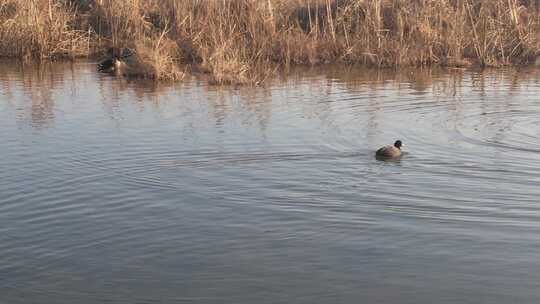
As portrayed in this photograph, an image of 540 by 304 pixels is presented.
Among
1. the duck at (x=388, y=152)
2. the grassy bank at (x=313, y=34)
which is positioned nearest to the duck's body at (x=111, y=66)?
the grassy bank at (x=313, y=34)

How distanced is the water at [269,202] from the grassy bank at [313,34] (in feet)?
20.0

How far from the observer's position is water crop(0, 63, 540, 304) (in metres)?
6.41

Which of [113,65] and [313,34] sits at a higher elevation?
[313,34]

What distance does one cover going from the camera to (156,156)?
35.1 feet

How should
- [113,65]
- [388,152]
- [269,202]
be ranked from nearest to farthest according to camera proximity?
[269,202] → [388,152] → [113,65]

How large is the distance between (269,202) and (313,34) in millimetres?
14471

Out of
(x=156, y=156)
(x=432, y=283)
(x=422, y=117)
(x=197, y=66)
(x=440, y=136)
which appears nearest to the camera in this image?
(x=432, y=283)

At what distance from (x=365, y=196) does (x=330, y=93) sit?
26.0ft

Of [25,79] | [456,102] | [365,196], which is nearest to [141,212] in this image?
[365,196]

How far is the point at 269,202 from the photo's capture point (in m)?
8.53

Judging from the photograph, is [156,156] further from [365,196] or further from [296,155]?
[365,196]

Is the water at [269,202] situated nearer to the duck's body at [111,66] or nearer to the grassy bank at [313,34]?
the duck's body at [111,66]

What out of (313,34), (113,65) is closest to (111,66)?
(113,65)

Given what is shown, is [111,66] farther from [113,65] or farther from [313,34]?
[313,34]
